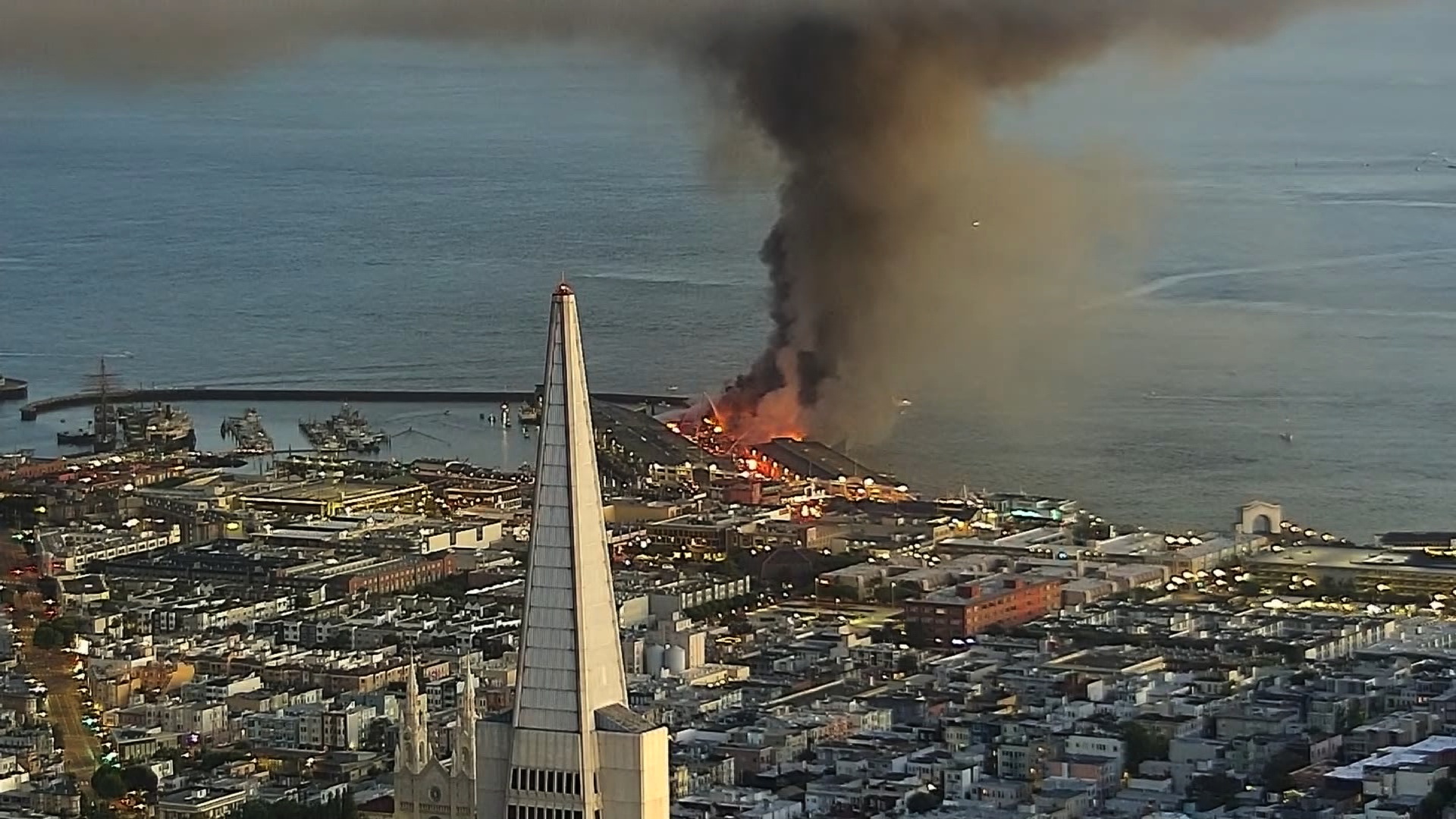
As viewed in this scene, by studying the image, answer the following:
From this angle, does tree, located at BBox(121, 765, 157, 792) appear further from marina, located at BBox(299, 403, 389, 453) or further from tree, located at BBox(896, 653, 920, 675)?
marina, located at BBox(299, 403, 389, 453)

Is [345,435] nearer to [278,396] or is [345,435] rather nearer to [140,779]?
[278,396]

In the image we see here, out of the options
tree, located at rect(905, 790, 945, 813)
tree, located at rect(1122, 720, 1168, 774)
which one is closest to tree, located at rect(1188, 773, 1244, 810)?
tree, located at rect(1122, 720, 1168, 774)

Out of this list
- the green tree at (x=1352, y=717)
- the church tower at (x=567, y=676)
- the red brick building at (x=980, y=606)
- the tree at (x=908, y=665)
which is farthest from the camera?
the red brick building at (x=980, y=606)

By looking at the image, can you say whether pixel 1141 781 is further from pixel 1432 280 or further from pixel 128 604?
pixel 1432 280

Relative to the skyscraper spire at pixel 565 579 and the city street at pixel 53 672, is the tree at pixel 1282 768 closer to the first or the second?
the city street at pixel 53 672

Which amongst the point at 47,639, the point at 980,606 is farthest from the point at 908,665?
the point at 47,639

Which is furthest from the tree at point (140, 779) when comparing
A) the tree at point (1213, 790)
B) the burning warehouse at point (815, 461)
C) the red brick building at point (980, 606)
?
the burning warehouse at point (815, 461)
